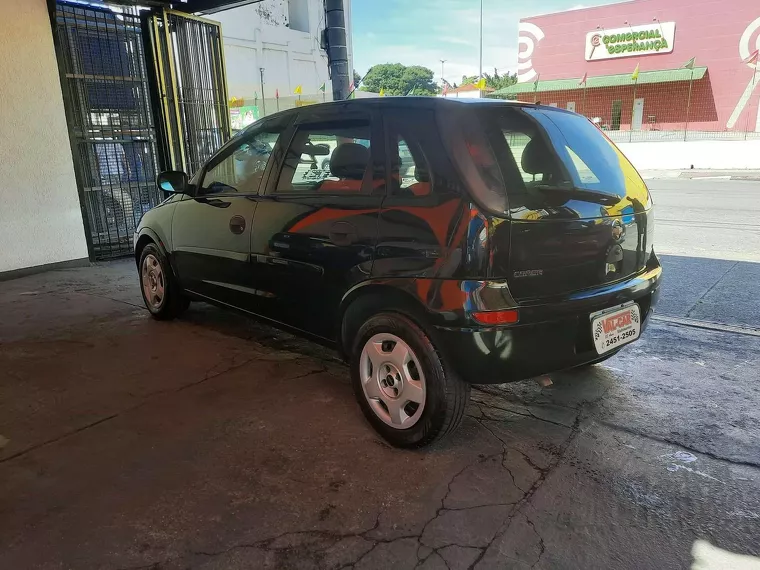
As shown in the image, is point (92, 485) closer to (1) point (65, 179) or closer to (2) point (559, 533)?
(2) point (559, 533)

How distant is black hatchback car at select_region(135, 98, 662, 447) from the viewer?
2.39m

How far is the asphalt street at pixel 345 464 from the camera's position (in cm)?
210

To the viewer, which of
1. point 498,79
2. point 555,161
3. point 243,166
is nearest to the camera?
point 555,161

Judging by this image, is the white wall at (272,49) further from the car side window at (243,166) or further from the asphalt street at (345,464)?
the asphalt street at (345,464)

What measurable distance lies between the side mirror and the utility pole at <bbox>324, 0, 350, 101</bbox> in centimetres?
228

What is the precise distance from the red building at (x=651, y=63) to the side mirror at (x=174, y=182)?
28.0 m

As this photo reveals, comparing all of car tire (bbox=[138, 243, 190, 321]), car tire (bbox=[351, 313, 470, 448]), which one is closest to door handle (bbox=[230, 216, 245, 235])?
car tire (bbox=[138, 243, 190, 321])

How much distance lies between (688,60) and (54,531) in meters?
32.4

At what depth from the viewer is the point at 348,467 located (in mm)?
2605

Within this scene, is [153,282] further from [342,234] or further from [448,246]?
[448,246]

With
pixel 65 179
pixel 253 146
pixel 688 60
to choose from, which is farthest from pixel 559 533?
pixel 688 60

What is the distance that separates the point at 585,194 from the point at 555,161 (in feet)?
0.75

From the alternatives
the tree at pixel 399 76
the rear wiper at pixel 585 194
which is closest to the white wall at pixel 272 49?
A: the rear wiper at pixel 585 194

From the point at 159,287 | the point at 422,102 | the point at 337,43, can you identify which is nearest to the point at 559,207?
the point at 422,102
